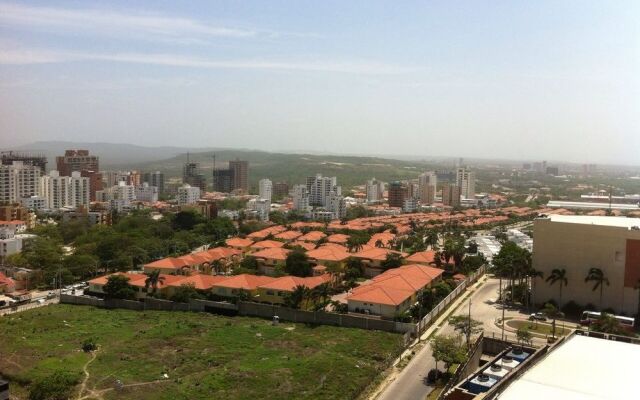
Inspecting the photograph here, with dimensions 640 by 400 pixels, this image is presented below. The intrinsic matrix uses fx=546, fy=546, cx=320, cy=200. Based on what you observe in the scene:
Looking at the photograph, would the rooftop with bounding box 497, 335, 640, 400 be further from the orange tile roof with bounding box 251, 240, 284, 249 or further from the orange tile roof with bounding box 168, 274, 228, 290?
the orange tile roof with bounding box 251, 240, 284, 249

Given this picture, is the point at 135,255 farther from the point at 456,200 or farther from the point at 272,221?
the point at 456,200

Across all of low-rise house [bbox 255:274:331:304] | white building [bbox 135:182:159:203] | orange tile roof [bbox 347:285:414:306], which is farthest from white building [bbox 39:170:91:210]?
orange tile roof [bbox 347:285:414:306]

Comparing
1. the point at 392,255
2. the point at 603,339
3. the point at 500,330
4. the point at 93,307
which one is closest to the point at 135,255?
the point at 93,307

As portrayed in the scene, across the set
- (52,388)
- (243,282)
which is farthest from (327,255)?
(52,388)

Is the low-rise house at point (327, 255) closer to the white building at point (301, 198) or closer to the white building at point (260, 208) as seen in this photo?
A: the white building at point (260, 208)

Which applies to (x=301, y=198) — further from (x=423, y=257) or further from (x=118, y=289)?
(x=118, y=289)

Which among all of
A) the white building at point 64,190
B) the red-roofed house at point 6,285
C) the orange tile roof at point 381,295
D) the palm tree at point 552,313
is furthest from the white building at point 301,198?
the palm tree at point 552,313
